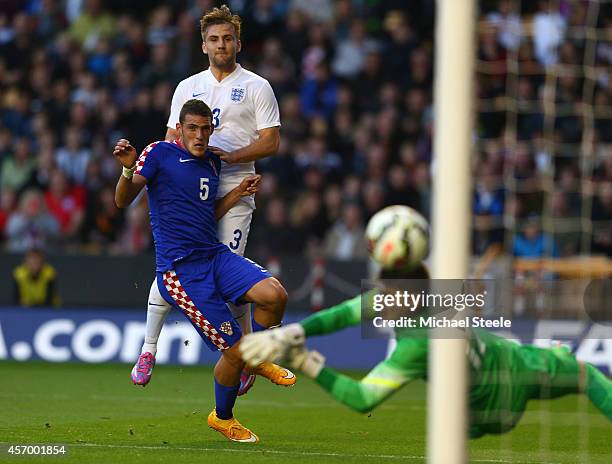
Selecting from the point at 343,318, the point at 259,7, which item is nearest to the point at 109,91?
the point at 259,7

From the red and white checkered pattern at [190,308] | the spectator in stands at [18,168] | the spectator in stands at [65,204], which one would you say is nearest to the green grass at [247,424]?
the red and white checkered pattern at [190,308]

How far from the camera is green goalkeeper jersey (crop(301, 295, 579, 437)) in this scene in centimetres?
688

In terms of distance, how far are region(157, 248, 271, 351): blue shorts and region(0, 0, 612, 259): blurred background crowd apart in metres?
8.42

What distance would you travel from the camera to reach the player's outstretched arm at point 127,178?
8930 millimetres

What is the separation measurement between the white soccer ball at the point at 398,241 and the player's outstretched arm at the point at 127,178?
2.42 metres

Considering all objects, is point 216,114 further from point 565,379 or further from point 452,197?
point 452,197

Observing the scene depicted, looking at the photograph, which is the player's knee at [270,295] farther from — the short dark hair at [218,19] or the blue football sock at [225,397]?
the short dark hair at [218,19]

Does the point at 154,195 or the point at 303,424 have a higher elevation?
the point at 154,195

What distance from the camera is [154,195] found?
31.1ft

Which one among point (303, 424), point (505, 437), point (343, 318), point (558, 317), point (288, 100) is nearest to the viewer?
point (343, 318)

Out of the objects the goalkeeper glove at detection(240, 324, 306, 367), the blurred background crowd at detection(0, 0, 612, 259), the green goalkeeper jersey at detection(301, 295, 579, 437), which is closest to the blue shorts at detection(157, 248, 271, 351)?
the green goalkeeper jersey at detection(301, 295, 579, 437)

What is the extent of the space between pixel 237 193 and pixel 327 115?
10752mm

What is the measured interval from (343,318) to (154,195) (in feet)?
9.53

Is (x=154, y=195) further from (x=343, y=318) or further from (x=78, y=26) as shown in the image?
(x=78, y=26)
